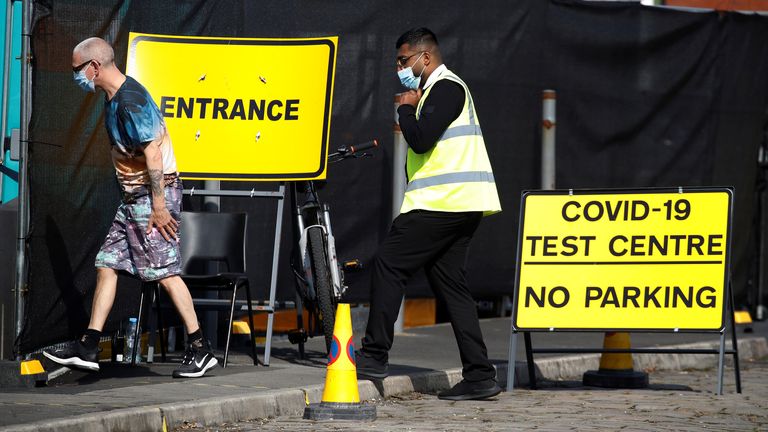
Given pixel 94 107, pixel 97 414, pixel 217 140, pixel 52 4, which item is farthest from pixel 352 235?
pixel 97 414

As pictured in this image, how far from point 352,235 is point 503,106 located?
5.82ft

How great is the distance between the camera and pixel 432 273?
757 cm

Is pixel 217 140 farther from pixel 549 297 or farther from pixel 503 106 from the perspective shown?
pixel 503 106

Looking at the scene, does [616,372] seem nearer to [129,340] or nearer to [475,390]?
[475,390]

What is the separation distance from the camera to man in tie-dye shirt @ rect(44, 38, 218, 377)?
283 inches

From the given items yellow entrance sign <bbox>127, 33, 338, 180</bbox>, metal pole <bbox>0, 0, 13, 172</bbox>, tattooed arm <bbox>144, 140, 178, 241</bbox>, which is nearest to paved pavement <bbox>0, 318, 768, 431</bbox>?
tattooed arm <bbox>144, 140, 178, 241</bbox>

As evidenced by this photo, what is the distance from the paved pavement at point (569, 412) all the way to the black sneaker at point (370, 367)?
0.16 metres

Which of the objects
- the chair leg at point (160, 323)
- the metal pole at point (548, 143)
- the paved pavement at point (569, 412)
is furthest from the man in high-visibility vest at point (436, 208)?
the metal pole at point (548, 143)

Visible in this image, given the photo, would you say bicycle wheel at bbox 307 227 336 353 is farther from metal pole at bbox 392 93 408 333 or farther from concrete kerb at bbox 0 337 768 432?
metal pole at bbox 392 93 408 333

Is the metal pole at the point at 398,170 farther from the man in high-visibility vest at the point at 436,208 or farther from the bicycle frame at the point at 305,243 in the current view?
the man in high-visibility vest at the point at 436,208

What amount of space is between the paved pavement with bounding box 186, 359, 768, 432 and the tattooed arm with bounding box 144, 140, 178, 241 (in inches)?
50.2

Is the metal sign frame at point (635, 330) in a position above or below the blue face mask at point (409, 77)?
below

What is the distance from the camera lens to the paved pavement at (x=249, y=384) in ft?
19.2

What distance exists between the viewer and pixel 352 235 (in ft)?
33.4
